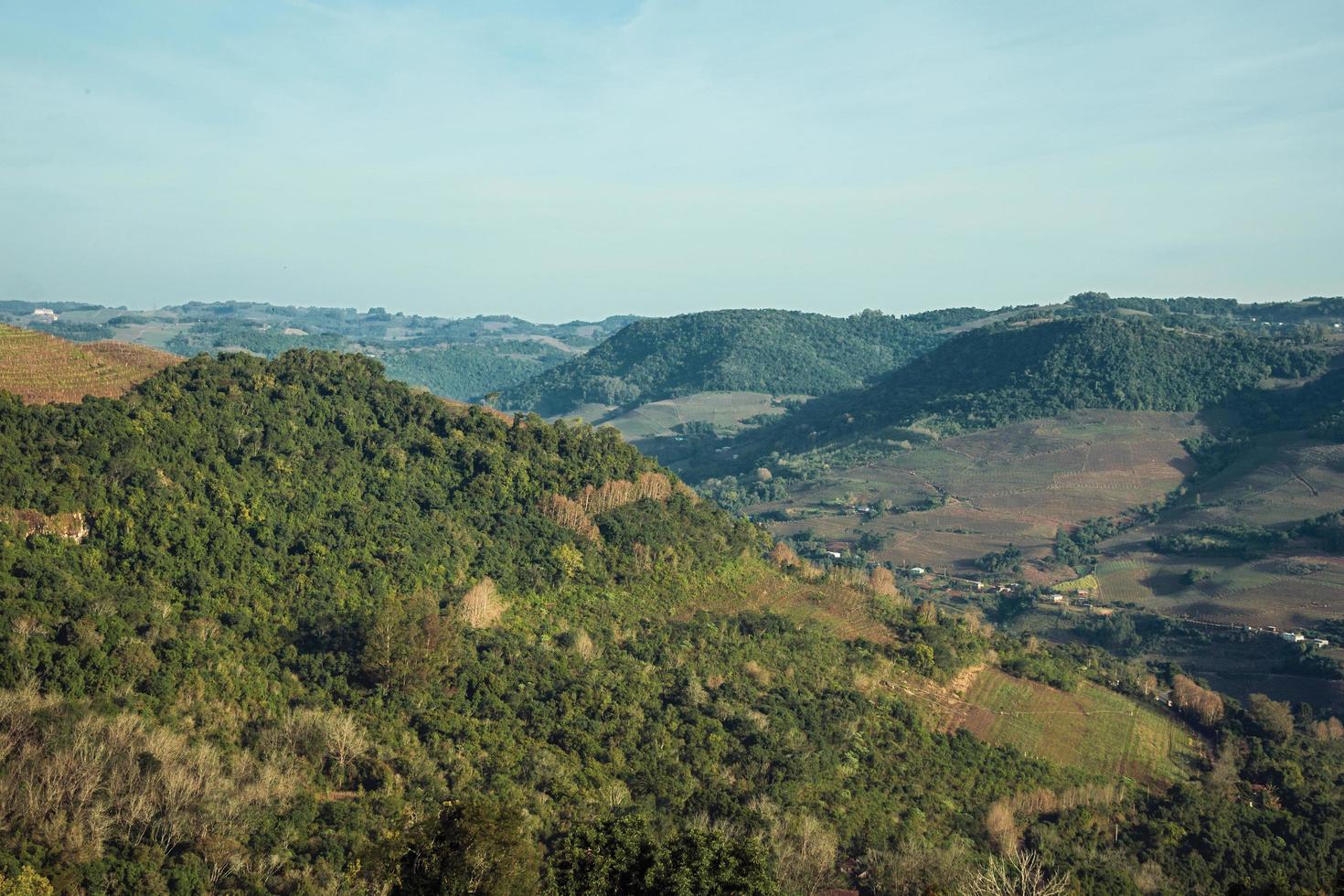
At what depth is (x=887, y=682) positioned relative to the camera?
5784 centimetres

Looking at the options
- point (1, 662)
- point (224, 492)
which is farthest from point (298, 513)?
point (1, 662)

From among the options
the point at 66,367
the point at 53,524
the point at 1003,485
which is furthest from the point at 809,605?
the point at 1003,485

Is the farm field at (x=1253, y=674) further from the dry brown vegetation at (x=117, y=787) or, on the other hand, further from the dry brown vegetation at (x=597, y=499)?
the dry brown vegetation at (x=117, y=787)

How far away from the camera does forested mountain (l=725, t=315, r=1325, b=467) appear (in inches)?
6457

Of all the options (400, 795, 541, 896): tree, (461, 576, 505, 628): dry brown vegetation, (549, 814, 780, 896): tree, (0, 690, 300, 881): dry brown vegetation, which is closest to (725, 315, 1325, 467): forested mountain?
(461, 576, 505, 628): dry brown vegetation

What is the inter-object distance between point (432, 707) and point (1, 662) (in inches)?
597

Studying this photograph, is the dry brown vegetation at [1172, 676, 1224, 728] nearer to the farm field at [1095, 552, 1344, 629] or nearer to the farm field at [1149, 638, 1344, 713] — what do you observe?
the farm field at [1149, 638, 1344, 713]

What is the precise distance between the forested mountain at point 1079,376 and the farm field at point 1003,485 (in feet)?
17.4

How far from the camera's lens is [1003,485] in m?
141

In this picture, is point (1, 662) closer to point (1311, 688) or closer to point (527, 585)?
point (527, 585)

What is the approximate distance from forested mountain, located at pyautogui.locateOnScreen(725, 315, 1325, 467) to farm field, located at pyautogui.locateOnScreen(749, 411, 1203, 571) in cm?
529

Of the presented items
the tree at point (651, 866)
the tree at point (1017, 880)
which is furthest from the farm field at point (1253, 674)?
the tree at point (651, 866)

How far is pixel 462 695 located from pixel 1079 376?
143602 millimetres

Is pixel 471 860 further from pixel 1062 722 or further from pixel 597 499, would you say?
pixel 597 499
